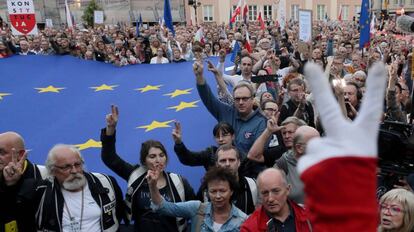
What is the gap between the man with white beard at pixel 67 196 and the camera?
2879 mm

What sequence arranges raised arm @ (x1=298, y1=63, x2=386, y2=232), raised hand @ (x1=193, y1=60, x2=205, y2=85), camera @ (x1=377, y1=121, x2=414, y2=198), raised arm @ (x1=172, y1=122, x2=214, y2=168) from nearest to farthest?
1. raised arm @ (x1=298, y1=63, x2=386, y2=232)
2. camera @ (x1=377, y1=121, x2=414, y2=198)
3. raised arm @ (x1=172, y1=122, x2=214, y2=168)
4. raised hand @ (x1=193, y1=60, x2=205, y2=85)

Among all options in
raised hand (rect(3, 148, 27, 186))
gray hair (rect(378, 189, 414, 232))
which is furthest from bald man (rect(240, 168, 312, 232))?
raised hand (rect(3, 148, 27, 186))

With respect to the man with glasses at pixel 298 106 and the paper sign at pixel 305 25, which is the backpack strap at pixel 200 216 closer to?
the man with glasses at pixel 298 106

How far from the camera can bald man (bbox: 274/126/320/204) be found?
279cm

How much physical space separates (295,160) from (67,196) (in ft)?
5.18

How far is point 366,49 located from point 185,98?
430 centimetres

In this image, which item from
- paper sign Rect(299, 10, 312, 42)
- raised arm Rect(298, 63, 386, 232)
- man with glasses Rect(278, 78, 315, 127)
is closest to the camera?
raised arm Rect(298, 63, 386, 232)

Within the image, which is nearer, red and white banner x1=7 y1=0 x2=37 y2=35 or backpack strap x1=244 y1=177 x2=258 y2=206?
backpack strap x1=244 y1=177 x2=258 y2=206

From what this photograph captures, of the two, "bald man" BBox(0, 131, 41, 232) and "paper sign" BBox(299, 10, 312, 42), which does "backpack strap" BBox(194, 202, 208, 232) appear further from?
"paper sign" BBox(299, 10, 312, 42)

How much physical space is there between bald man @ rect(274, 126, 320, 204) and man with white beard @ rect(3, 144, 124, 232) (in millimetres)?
1237

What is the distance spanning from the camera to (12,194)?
9.56 feet

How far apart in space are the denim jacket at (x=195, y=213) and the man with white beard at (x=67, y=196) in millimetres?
380

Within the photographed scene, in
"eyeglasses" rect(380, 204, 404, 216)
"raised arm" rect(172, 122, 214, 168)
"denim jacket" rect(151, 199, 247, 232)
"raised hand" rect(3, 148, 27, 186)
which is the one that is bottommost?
"denim jacket" rect(151, 199, 247, 232)

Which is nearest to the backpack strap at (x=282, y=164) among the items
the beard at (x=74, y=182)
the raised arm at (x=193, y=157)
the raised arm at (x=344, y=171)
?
the raised arm at (x=193, y=157)
